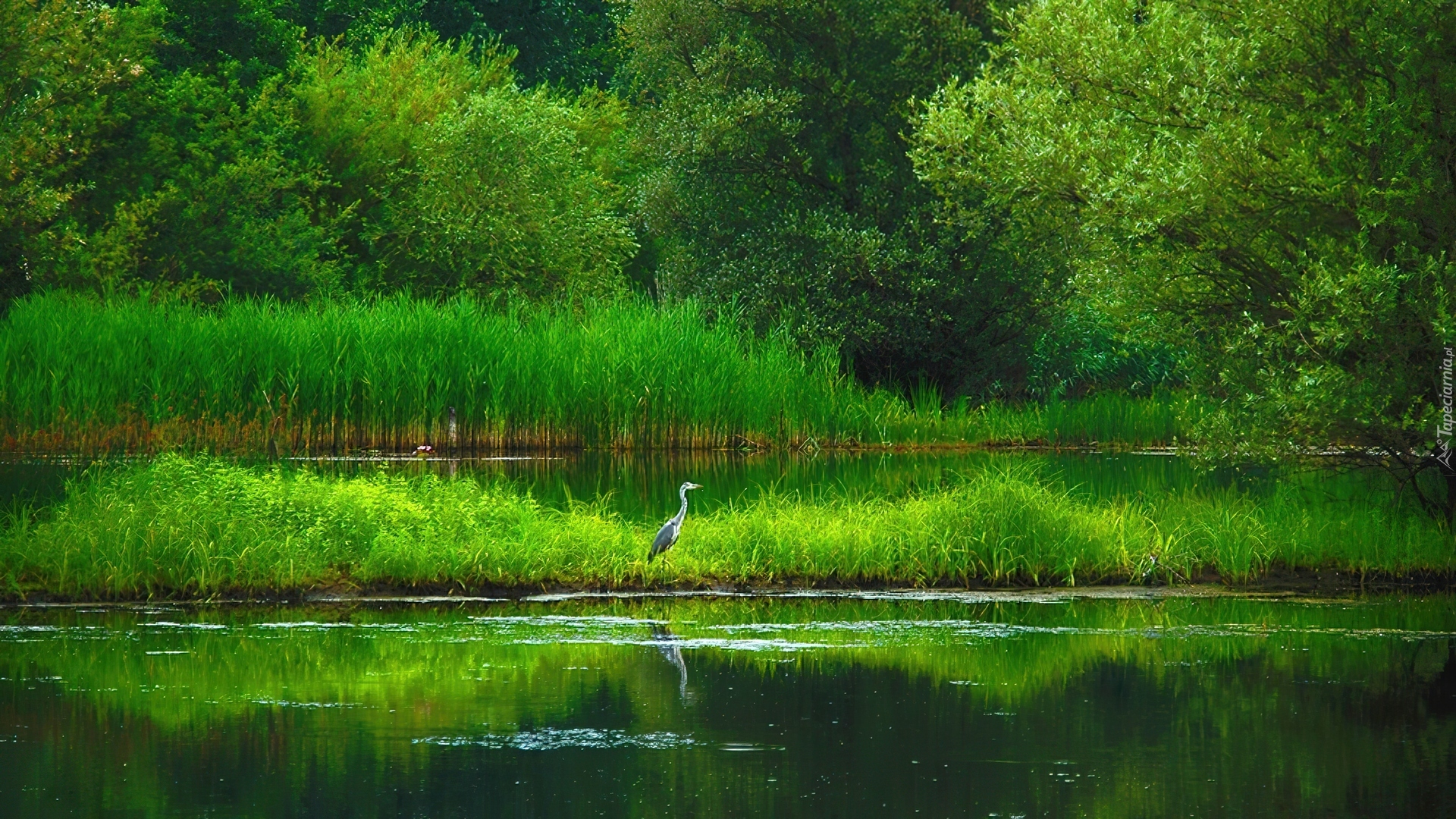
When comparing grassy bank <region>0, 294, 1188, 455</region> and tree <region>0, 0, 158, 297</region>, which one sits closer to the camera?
grassy bank <region>0, 294, 1188, 455</region>

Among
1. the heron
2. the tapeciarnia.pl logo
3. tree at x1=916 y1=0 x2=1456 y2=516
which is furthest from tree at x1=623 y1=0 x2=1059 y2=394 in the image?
the heron

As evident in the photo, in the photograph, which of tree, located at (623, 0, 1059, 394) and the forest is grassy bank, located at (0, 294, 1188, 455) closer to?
the forest

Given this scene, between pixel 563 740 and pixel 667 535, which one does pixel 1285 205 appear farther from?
pixel 563 740

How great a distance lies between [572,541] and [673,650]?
341 cm

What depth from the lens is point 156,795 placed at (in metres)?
9.05

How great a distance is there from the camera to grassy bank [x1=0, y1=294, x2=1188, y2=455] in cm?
2747

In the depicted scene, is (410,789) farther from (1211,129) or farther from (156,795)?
(1211,129)

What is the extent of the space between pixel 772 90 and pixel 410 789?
2731cm

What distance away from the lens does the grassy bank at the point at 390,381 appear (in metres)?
27.5

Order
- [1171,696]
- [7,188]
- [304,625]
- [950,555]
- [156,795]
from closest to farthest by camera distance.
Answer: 1. [156,795]
2. [1171,696]
3. [304,625]
4. [950,555]
5. [7,188]

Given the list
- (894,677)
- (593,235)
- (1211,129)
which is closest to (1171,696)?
(894,677)

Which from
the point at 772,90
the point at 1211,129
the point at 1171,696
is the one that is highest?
the point at 772,90

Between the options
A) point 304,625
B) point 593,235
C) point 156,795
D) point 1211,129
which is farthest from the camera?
point 593,235

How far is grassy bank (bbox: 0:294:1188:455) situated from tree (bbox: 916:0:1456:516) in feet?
28.3
